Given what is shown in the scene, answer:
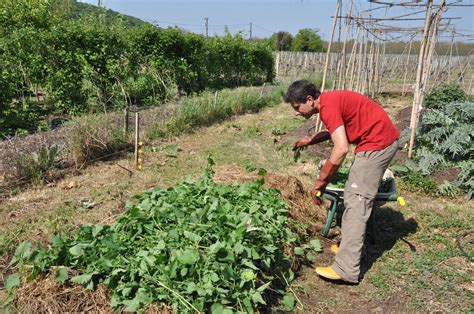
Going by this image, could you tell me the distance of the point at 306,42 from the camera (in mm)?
41312

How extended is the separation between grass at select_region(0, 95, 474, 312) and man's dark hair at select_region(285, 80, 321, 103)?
4.93 ft

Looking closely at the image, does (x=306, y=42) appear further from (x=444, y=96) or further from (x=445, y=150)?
(x=445, y=150)

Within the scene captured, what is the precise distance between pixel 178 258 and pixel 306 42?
41.7 meters

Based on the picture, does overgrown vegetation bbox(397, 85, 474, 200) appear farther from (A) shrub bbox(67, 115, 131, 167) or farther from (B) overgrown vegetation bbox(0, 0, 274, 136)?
(B) overgrown vegetation bbox(0, 0, 274, 136)

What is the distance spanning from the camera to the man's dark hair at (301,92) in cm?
304

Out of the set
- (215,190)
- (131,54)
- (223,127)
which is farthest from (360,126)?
(131,54)

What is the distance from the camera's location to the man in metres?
3.08

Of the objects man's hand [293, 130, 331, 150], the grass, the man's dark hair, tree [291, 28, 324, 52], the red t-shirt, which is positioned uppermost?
tree [291, 28, 324, 52]

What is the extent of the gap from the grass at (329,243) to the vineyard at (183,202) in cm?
2

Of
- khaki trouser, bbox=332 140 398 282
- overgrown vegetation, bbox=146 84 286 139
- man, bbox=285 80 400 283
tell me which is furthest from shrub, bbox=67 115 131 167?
khaki trouser, bbox=332 140 398 282

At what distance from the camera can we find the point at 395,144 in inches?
126

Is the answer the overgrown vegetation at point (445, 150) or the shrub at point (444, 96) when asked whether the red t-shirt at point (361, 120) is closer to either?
the overgrown vegetation at point (445, 150)

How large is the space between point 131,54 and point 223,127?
10.2 ft

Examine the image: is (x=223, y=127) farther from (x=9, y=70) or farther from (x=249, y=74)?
(x=249, y=74)
